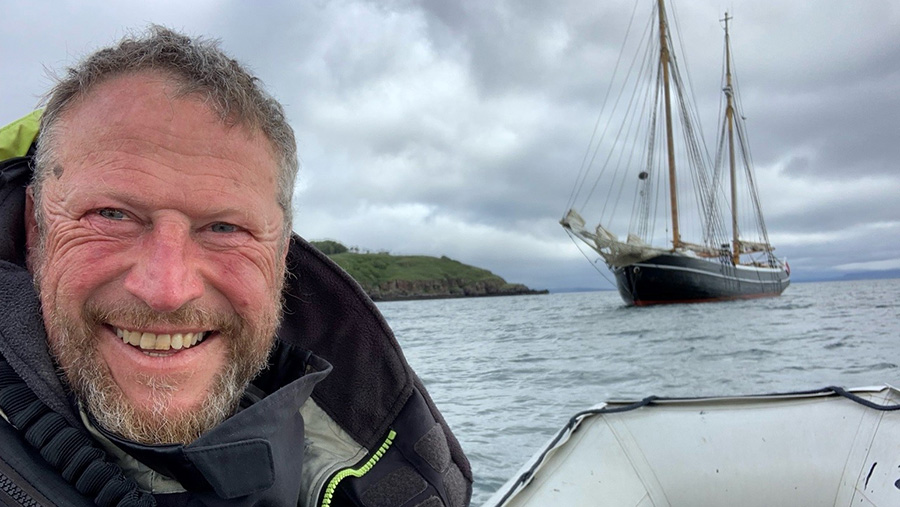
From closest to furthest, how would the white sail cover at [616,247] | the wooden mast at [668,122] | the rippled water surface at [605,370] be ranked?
the rippled water surface at [605,370] → the white sail cover at [616,247] → the wooden mast at [668,122]

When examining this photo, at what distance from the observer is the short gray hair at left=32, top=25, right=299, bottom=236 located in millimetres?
1161

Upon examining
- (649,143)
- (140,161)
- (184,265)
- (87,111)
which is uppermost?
(649,143)

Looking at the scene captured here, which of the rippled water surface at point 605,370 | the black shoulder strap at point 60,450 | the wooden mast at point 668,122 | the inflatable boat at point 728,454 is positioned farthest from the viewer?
the wooden mast at point 668,122

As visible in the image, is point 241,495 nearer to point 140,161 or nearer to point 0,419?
point 0,419

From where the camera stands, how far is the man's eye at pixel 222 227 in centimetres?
122

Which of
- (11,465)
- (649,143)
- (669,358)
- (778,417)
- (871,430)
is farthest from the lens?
(649,143)

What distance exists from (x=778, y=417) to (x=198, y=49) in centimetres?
282

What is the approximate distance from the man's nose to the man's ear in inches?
13.7

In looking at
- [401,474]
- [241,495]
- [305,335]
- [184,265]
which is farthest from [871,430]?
[184,265]

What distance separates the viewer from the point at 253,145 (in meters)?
1.26

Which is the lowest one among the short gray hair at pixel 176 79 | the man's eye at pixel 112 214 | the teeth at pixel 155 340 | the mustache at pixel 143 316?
the teeth at pixel 155 340

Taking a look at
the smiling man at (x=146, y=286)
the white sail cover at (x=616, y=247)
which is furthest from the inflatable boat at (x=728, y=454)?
the white sail cover at (x=616, y=247)

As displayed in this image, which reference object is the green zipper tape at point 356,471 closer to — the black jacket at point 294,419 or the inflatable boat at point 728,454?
the black jacket at point 294,419

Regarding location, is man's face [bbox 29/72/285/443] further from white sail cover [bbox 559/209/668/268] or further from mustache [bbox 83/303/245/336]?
white sail cover [bbox 559/209/668/268]
